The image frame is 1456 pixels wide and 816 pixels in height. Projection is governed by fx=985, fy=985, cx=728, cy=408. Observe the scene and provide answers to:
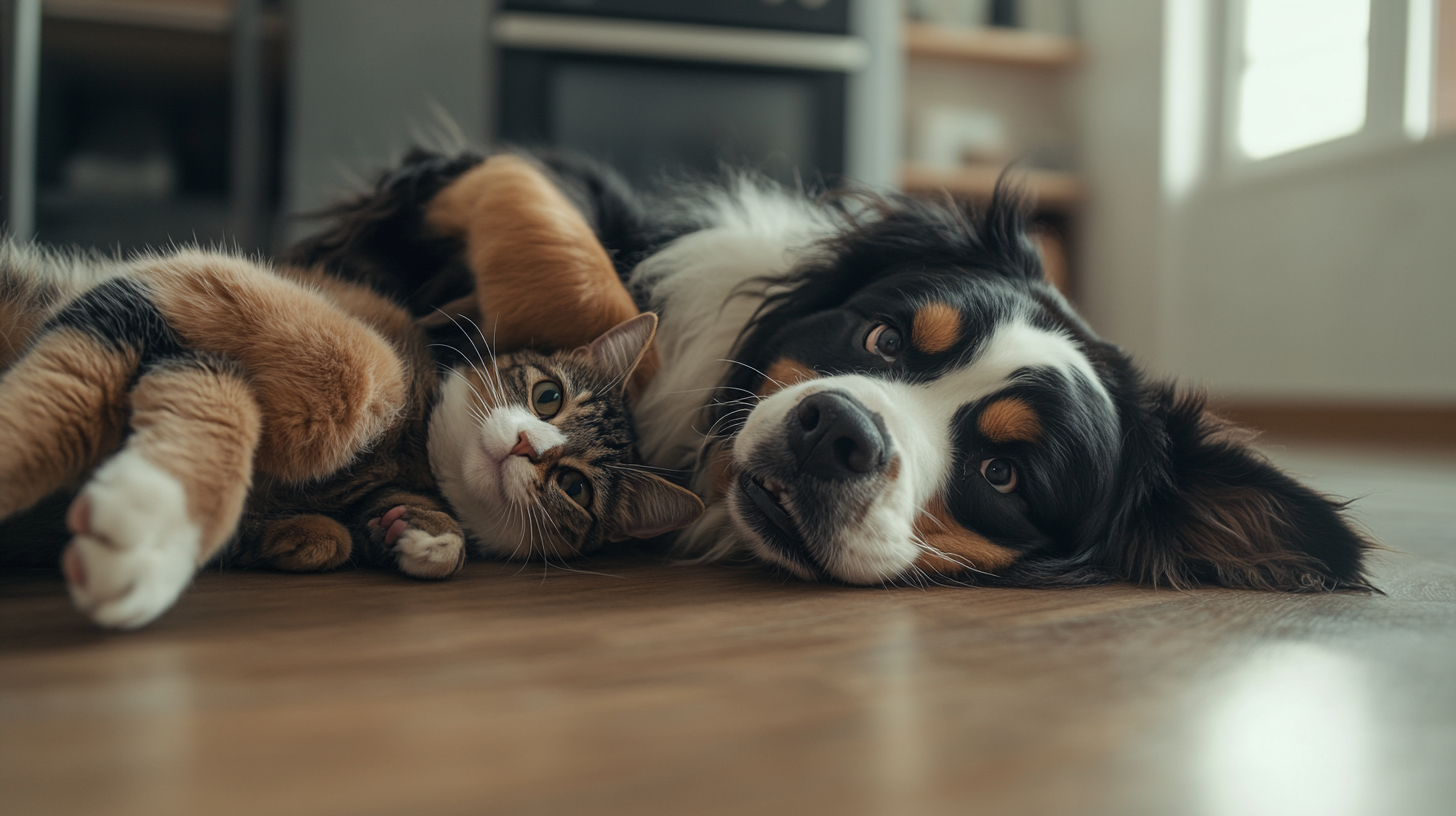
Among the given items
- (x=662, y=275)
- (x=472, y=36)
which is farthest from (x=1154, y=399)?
(x=472, y=36)

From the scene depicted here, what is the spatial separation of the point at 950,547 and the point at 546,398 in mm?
556

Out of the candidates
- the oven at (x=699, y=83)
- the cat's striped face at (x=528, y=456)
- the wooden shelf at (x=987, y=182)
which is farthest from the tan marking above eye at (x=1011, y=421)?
the wooden shelf at (x=987, y=182)

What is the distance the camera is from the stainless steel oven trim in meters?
3.48

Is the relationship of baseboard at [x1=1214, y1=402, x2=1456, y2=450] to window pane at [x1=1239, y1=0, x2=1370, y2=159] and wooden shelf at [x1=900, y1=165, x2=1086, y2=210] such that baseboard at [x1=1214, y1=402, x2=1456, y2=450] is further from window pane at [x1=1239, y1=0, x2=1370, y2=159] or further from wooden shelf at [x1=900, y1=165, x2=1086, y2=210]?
wooden shelf at [x1=900, y1=165, x2=1086, y2=210]

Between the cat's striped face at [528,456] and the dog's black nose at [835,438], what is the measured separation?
1.06 feet

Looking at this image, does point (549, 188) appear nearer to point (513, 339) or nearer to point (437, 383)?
point (513, 339)

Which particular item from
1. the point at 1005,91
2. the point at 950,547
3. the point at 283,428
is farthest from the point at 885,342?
the point at 1005,91

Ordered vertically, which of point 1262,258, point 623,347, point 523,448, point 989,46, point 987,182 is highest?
point 989,46

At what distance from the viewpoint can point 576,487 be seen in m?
1.29

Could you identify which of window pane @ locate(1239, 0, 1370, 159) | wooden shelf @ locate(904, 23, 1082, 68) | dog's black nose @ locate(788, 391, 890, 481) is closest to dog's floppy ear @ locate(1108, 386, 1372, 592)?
dog's black nose @ locate(788, 391, 890, 481)

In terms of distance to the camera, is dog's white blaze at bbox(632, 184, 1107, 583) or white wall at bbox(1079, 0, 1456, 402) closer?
dog's white blaze at bbox(632, 184, 1107, 583)

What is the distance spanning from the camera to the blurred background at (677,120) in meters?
3.39

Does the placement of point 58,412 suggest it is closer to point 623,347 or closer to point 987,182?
point 623,347

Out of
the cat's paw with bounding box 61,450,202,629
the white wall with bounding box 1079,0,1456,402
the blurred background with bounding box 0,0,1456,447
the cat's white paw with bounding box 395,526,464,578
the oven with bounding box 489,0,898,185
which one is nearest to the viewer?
the cat's paw with bounding box 61,450,202,629
